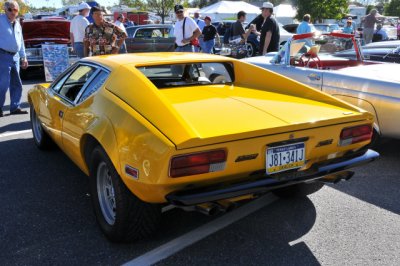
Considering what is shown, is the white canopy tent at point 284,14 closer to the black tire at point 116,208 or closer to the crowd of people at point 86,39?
the crowd of people at point 86,39

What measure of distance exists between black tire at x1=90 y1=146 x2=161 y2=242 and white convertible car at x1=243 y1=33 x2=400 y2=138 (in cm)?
276

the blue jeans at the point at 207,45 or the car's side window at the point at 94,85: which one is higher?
the car's side window at the point at 94,85

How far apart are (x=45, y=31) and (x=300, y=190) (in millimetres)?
9745

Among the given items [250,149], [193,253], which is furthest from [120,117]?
[193,253]

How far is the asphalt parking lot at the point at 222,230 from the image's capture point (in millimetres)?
2664

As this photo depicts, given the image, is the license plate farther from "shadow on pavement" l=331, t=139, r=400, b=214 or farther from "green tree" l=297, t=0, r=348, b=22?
"green tree" l=297, t=0, r=348, b=22

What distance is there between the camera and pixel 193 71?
4.04 meters

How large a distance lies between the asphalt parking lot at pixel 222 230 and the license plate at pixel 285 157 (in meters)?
0.60

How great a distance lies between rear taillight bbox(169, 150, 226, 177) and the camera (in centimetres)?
228

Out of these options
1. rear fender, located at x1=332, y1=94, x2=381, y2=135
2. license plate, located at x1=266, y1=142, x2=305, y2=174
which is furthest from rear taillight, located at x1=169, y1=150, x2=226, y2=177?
rear fender, located at x1=332, y1=94, x2=381, y2=135

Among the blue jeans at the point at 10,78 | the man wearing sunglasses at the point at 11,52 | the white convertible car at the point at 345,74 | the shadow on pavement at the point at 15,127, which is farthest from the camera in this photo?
the blue jeans at the point at 10,78

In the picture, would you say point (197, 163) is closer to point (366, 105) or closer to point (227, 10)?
point (366, 105)

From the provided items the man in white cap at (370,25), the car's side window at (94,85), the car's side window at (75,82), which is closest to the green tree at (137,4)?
the man in white cap at (370,25)

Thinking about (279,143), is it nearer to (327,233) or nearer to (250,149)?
(250,149)
